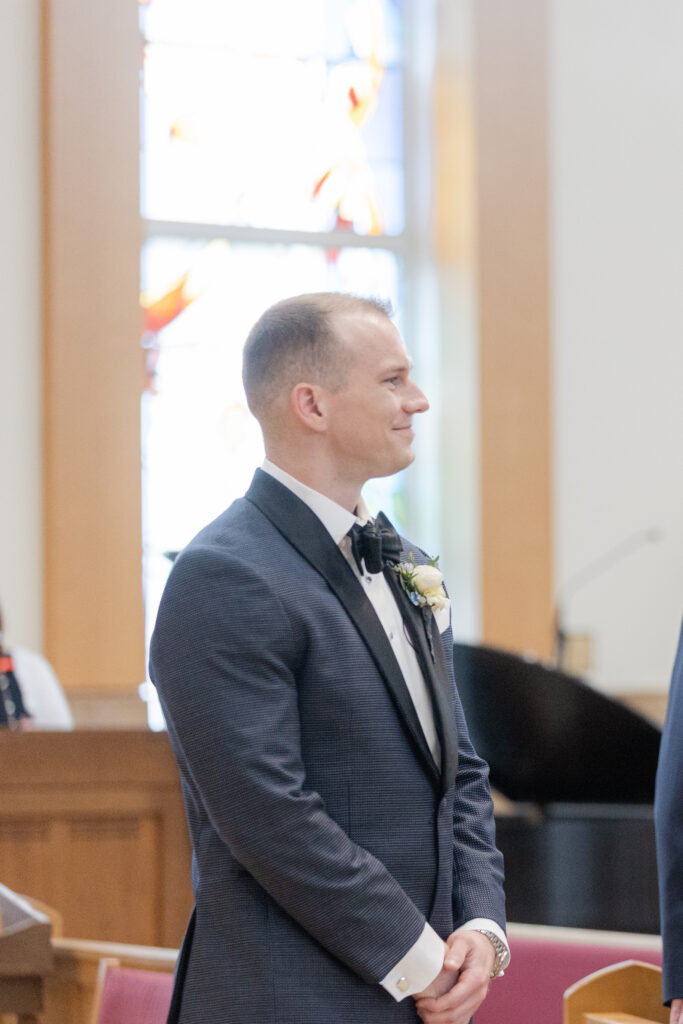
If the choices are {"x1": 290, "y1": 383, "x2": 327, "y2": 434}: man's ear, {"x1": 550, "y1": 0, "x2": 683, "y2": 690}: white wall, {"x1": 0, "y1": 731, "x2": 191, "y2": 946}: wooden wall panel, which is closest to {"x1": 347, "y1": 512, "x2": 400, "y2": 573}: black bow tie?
{"x1": 290, "y1": 383, "x2": 327, "y2": 434}: man's ear

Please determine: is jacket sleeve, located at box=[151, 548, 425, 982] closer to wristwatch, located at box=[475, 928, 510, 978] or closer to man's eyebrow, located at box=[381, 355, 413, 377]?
wristwatch, located at box=[475, 928, 510, 978]

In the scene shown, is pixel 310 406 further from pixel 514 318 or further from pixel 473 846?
pixel 514 318

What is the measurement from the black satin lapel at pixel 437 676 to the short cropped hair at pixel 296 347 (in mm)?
279

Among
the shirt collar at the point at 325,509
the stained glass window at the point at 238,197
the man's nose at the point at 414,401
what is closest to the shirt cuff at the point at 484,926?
the shirt collar at the point at 325,509

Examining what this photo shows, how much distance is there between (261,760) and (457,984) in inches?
14.5

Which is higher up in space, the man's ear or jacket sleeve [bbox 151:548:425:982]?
the man's ear

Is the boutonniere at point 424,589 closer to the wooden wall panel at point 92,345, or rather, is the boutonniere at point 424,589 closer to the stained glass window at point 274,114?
the wooden wall panel at point 92,345

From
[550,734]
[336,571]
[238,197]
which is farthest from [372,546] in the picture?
[238,197]

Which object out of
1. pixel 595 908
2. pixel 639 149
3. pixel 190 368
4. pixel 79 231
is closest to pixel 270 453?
pixel 595 908

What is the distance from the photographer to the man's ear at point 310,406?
184 centimetres

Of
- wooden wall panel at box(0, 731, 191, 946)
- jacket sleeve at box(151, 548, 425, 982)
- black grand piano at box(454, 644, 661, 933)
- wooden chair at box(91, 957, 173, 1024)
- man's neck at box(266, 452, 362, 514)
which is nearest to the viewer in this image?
jacket sleeve at box(151, 548, 425, 982)

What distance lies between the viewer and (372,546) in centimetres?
184

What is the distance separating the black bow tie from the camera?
1842mm

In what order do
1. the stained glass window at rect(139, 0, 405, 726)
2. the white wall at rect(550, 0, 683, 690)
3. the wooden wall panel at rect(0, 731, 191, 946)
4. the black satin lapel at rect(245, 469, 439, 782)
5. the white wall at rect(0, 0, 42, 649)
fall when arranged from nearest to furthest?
1. the black satin lapel at rect(245, 469, 439, 782)
2. the wooden wall panel at rect(0, 731, 191, 946)
3. the white wall at rect(0, 0, 42, 649)
4. the stained glass window at rect(139, 0, 405, 726)
5. the white wall at rect(550, 0, 683, 690)
